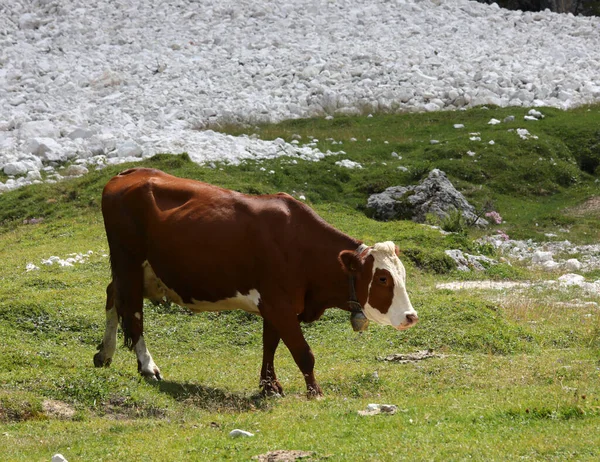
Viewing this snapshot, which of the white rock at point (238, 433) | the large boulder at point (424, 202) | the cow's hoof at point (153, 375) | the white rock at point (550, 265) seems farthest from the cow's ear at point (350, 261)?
the large boulder at point (424, 202)

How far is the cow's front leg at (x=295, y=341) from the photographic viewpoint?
12.7 meters

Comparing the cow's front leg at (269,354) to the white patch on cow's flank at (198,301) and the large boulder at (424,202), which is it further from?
the large boulder at (424,202)

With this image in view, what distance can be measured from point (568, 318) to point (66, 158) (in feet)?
70.4

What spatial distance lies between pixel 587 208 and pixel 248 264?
73.9ft

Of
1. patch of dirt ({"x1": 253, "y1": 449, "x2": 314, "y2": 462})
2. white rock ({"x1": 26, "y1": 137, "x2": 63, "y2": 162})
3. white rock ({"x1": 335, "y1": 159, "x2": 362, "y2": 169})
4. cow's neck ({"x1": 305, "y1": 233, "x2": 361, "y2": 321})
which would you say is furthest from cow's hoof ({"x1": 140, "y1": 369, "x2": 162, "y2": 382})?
white rock ({"x1": 26, "y1": 137, "x2": 63, "y2": 162})

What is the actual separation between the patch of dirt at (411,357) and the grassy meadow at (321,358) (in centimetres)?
16

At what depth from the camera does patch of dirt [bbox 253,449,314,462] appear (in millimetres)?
9188

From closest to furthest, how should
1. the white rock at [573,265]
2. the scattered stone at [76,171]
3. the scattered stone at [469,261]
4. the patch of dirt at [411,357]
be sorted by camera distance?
the patch of dirt at [411,357] < the scattered stone at [469,261] < the white rock at [573,265] < the scattered stone at [76,171]

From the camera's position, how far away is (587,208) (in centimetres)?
3300

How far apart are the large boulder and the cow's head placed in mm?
17304

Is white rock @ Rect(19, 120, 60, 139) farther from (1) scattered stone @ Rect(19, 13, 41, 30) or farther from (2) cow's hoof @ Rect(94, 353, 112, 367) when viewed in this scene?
(2) cow's hoof @ Rect(94, 353, 112, 367)

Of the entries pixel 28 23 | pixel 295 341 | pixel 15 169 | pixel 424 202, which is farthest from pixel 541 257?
pixel 28 23

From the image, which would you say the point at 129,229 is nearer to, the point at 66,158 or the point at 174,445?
the point at 174,445

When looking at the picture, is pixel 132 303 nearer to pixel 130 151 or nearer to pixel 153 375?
pixel 153 375
